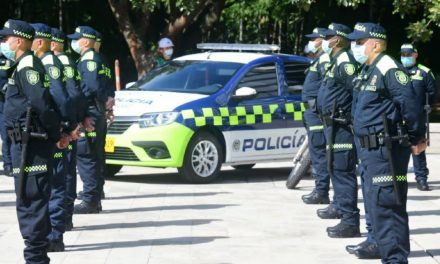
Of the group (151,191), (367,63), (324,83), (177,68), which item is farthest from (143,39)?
(367,63)

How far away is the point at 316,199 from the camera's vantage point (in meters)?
12.8

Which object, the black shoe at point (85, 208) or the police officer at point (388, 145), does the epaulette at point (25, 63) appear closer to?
the police officer at point (388, 145)

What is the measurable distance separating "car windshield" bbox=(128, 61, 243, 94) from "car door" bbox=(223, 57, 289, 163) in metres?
0.27

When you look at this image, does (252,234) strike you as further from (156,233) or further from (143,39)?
(143,39)

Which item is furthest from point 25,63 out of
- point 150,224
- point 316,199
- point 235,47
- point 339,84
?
point 235,47

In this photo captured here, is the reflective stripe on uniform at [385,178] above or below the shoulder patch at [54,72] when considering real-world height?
below

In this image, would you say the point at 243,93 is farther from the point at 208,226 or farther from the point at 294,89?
the point at 208,226

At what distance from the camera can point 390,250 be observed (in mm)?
8180

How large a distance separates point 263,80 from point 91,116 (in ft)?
13.7

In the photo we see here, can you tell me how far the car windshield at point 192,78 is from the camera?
1519 centimetres

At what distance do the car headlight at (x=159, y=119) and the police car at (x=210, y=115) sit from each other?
13 millimetres

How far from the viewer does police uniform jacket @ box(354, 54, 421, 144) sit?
26.7ft

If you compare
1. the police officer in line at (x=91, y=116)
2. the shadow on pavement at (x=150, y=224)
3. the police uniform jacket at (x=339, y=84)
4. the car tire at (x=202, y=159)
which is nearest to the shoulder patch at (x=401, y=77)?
the police uniform jacket at (x=339, y=84)

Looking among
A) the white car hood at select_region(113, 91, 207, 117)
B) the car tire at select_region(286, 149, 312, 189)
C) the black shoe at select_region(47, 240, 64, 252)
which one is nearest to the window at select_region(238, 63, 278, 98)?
the white car hood at select_region(113, 91, 207, 117)
